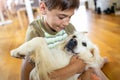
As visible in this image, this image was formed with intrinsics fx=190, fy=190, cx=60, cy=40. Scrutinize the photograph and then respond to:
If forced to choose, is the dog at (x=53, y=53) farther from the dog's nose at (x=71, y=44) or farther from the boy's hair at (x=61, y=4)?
the boy's hair at (x=61, y=4)

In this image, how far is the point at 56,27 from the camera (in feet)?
2.77

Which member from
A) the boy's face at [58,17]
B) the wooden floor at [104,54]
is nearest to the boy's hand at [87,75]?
the boy's face at [58,17]

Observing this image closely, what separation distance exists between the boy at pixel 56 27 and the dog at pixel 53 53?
0.08 ft

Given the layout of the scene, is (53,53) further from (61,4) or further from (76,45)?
(61,4)

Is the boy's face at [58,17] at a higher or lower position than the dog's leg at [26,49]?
higher

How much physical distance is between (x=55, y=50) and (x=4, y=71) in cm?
107

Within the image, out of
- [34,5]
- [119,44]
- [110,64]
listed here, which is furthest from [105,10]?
[110,64]

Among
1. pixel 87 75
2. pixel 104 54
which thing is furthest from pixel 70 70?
pixel 104 54

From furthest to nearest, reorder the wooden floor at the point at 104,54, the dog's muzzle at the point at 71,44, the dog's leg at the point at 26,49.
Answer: the wooden floor at the point at 104,54
the dog's muzzle at the point at 71,44
the dog's leg at the point at 26,49

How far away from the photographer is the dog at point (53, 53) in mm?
668

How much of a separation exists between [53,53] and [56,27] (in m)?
0.16

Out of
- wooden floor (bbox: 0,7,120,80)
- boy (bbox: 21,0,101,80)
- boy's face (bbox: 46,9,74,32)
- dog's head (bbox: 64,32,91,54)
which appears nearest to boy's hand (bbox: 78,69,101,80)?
boy (bbox: 21,0,101,80)

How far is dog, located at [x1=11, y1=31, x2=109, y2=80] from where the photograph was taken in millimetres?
668

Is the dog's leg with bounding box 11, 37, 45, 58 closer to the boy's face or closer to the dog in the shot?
the dog
